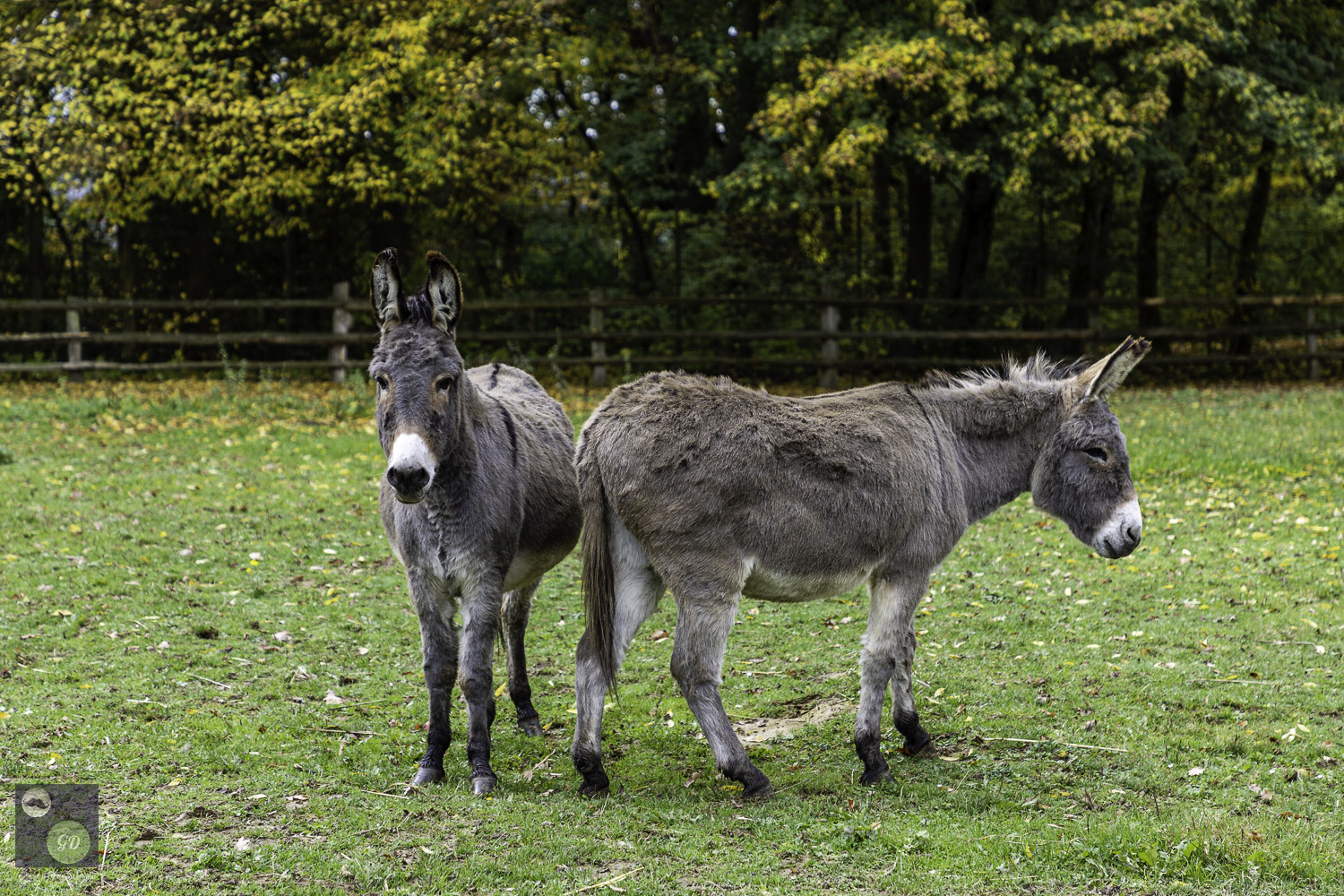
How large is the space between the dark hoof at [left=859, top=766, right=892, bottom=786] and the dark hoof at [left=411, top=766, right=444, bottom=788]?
1.85m

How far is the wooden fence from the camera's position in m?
17.4

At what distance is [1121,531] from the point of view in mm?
5059

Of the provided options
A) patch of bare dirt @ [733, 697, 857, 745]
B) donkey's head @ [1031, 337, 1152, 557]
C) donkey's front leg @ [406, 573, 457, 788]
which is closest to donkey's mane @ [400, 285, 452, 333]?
donkey's front leg @ [406, 573, 457, 788]

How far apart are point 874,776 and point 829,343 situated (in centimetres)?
1398

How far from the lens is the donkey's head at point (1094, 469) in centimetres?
509

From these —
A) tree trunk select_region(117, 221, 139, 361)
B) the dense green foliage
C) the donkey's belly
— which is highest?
the dense green foliage

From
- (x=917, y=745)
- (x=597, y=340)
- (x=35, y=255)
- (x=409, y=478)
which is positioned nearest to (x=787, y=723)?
(x=917, y=745)

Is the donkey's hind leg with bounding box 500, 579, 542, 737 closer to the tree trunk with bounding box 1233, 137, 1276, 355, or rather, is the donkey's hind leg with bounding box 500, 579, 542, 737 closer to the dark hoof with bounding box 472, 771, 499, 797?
the dark hoof with bounding box 472, 771, 499, 797

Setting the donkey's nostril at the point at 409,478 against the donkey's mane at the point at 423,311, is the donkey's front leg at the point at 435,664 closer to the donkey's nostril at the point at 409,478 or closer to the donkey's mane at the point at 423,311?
the donkey's nostril at the point at 409,478

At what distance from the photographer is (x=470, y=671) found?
479 cm

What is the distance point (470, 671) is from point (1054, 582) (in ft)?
16.1

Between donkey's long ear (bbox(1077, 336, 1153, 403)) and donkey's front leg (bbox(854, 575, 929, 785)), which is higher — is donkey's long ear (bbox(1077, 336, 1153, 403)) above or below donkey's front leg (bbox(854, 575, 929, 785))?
above

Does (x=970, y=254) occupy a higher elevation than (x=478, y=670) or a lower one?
higher

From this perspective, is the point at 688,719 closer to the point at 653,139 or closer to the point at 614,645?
the point at 614,645
